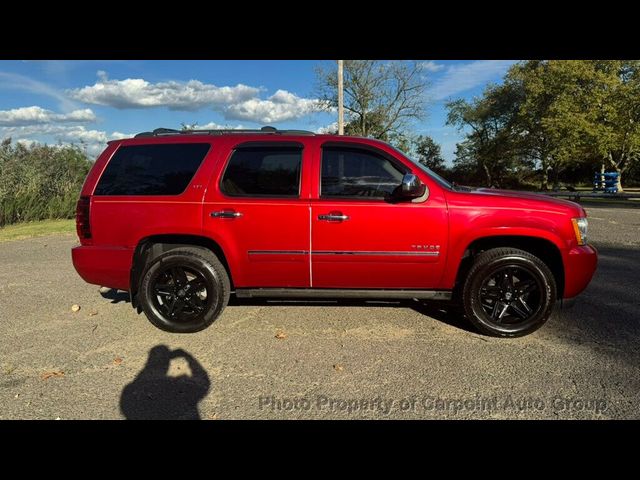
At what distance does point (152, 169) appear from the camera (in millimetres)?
4027

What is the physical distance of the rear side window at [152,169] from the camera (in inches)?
156

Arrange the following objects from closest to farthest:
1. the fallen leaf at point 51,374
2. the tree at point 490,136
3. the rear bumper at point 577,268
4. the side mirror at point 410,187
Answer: the fallen leaf at point 51,374
the side mirror at point 410,187
the rear bumper at point 577,268
the tree at point 490,136

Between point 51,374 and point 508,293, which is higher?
point 508,293

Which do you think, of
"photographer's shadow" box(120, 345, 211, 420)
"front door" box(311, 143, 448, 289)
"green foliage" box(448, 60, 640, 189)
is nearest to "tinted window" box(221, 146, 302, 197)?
"front door" box(311, 143, 448, 289)

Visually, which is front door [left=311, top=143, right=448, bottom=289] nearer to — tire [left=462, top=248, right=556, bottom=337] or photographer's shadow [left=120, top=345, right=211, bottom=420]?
tire [left=462, top=248, right=556, bottom=337]

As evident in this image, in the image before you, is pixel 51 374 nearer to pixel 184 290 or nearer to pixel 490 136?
pixel 184 290

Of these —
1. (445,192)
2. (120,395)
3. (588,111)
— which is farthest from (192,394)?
(588,111)

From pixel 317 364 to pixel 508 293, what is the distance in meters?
1.95

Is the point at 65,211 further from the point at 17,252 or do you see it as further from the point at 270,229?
the point at 270,229

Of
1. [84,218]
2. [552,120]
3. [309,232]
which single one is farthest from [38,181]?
[552,120]

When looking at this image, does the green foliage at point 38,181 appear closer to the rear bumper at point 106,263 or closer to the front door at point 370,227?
the rear bumper at point 106,263

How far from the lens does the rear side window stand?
3.97 meters

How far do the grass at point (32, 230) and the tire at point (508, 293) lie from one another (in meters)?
10.7

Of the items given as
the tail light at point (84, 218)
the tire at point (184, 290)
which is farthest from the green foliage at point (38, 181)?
the tire at point (184, 290)
